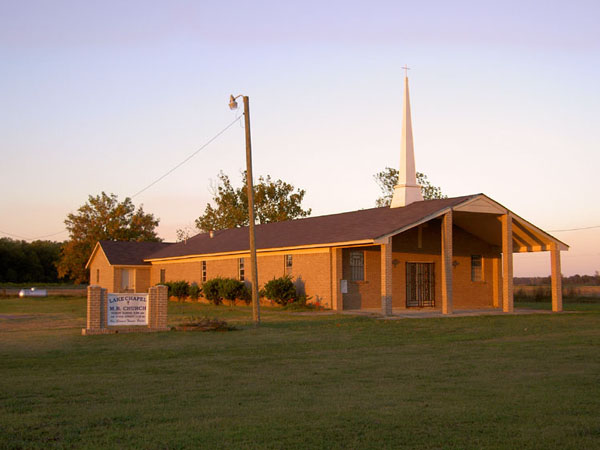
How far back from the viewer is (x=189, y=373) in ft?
37.6

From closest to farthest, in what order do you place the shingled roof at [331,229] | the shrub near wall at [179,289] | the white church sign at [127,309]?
the white church sign at [127,309] < the shingled roof at [331,229] < the shrub near wall at [179,289]

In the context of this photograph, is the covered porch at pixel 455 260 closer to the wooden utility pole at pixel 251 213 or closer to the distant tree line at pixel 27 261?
the wooden utility pole at pixel 251 213

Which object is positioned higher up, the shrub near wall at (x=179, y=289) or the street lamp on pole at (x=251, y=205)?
the street lamp on pole at (x=251, y=205)

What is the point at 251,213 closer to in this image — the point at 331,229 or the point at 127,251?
the point at 331,229

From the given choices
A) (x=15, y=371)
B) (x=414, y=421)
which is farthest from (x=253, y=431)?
(x=15, y=371)

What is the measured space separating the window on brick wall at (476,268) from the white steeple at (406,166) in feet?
15.5

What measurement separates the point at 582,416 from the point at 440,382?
2.83 metres

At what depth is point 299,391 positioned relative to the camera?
381 inches

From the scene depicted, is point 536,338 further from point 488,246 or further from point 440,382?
point 488,246

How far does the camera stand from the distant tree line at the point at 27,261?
79.3 metres

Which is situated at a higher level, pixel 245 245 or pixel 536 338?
pixel 245 245

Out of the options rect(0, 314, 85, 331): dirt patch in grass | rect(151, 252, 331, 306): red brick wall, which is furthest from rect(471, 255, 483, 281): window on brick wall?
rect(0, 314, 85, 331): dirt patch in grass

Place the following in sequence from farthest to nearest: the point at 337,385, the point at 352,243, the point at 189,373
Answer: the point at 352,243 → the point at 189,373 → the point at 337,385

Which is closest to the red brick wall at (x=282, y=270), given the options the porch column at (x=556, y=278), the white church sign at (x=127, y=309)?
the porch column at (x=556, y=278)
